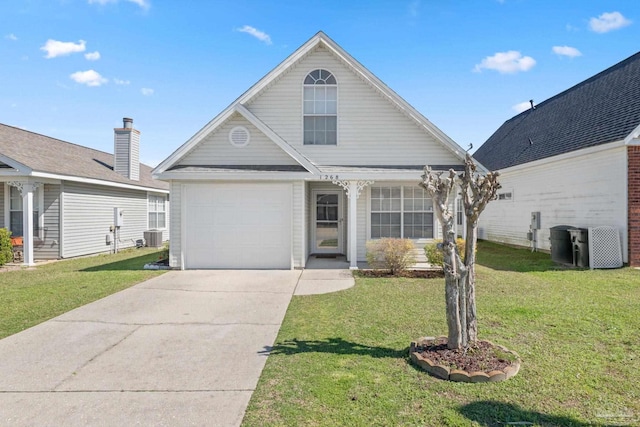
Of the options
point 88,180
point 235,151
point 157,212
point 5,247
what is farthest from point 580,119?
point 5,247

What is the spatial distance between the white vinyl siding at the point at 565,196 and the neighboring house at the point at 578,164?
0.09ft

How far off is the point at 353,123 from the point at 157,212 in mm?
12895

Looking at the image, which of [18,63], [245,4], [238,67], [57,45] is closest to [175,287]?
[245,4]

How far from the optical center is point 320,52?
11461 mm

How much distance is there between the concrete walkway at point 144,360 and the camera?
314 centimetres

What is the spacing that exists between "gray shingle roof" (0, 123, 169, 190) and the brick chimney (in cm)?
41

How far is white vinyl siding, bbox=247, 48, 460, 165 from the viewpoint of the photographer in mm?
11234

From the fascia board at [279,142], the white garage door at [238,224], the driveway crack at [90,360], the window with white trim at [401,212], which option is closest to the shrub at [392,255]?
the window with white trim at [401,212]

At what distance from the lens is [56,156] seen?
543 inches

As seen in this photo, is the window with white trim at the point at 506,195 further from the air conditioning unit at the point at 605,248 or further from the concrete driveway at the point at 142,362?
the concrete driveway at the point at 142,362

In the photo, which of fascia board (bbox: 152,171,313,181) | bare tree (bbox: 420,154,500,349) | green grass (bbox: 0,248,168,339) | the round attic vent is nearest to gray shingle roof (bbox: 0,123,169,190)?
green grass (bbox: 0,248,168,339)

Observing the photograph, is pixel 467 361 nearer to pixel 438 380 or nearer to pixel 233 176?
pixel 438 380

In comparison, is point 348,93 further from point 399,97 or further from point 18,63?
point 18,63

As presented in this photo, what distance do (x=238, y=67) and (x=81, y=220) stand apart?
869 centimetres
